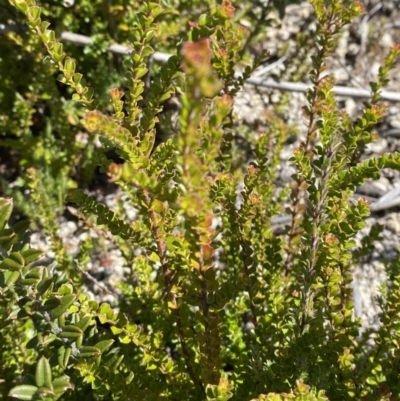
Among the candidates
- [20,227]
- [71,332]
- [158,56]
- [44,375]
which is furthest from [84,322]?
[158,56]

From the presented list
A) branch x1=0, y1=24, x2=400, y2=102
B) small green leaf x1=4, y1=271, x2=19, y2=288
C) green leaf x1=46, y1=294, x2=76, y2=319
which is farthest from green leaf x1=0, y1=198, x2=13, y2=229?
branch x1=0, y1=24, x2=400, y2=102

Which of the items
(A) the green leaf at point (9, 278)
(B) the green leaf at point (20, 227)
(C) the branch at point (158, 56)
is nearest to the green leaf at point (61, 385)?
(A) the green leaf at point (9, 278)

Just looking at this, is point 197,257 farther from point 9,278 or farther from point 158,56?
point 158,56

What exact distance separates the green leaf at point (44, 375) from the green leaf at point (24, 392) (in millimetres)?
17

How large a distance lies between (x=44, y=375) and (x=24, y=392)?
0.05m

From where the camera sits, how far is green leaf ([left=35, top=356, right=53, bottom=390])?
1.15 metres

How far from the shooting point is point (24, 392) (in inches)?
45.0

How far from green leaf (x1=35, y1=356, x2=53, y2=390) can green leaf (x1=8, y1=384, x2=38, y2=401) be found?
17mm

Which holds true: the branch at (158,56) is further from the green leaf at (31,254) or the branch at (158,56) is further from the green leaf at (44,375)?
the green leaf at (44,375)

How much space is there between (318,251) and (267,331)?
44cm

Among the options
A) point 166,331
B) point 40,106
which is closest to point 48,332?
point 166,331

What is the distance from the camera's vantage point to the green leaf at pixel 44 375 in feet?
3.77

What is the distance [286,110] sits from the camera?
3.21 meters

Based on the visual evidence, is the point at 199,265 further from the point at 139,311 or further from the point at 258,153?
the point at 139,311
